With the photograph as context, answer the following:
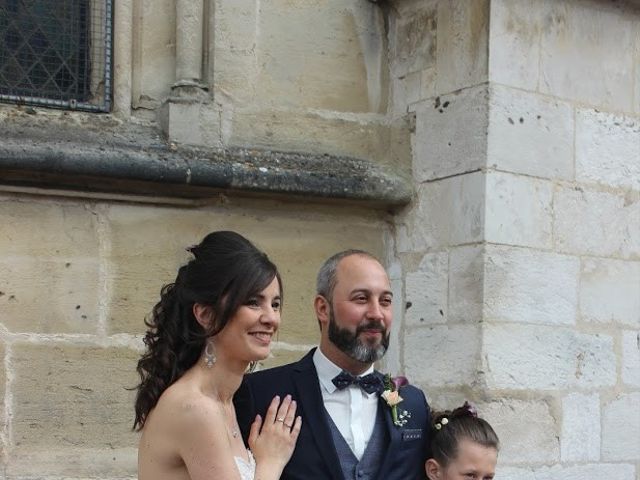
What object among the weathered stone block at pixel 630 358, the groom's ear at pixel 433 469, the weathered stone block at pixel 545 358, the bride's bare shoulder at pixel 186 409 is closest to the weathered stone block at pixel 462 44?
the weathered stone block at pixel 545 358

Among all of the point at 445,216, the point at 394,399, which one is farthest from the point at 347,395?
the point at 445,216

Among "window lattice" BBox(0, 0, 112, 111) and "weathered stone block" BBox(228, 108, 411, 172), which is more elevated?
"window lattice" BBox(0, 0, 112, 111)

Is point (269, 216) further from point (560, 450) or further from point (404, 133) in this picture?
point (560, 450)

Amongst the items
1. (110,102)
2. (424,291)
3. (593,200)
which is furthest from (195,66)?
(593,200)

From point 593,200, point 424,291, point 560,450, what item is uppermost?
point 593,200

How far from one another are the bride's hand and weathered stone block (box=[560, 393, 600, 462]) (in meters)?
1.85

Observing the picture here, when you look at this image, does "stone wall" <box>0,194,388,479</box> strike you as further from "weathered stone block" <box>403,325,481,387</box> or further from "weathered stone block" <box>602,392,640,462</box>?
"weathered stone block" <box>602,392,640,462</box>

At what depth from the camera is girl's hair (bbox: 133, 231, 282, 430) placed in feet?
10.4

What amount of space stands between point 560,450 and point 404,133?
1.45 meters

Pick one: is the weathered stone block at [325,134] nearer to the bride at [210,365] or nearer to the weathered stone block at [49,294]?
the weathered stone block at [49,294]

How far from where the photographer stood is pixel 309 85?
517 cm

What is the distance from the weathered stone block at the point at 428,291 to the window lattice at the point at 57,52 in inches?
55.8

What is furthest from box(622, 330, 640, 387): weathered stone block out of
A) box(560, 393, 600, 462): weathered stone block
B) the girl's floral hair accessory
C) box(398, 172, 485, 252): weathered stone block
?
the girl's floral hair accessory

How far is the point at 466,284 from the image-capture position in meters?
4.87
